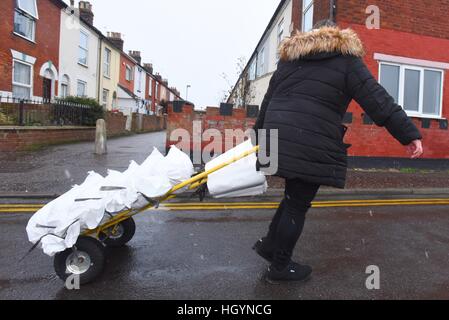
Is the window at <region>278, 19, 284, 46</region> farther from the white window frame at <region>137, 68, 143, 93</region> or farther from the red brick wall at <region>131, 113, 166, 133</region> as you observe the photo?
the white window frame at <region>137, 68, 143, 93</region>

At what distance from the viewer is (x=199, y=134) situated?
412 inches

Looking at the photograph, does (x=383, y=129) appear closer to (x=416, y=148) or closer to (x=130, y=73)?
(x=416, y=148)

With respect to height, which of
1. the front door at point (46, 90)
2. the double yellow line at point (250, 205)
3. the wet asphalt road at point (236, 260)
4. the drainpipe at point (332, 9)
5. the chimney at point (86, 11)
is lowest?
the wet asphalt road at point (236, 260)

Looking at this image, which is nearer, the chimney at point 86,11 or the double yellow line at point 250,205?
the double yellow line at point 250,205

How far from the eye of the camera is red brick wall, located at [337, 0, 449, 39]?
404 inches

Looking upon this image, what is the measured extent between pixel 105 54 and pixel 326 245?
24.3 m

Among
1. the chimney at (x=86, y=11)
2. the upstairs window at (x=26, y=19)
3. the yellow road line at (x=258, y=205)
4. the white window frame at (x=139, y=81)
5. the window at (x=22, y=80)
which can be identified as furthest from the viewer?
the white window frame at (x=139, y=81)

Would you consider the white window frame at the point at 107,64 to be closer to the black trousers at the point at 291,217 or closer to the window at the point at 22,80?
the window at the point at 22,80

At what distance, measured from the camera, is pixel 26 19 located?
16531 millimetres

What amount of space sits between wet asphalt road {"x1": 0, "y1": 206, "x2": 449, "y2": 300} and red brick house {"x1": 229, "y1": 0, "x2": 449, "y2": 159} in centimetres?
562

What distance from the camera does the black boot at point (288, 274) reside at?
3.19 metres

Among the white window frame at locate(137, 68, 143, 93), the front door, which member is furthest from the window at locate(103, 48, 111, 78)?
the white window frame at locate(137, 68, 143, 93)

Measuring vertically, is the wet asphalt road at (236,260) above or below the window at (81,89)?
below

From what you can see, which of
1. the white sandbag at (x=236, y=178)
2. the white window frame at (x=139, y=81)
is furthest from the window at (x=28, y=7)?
the white window frame at (x=139, y=81)
